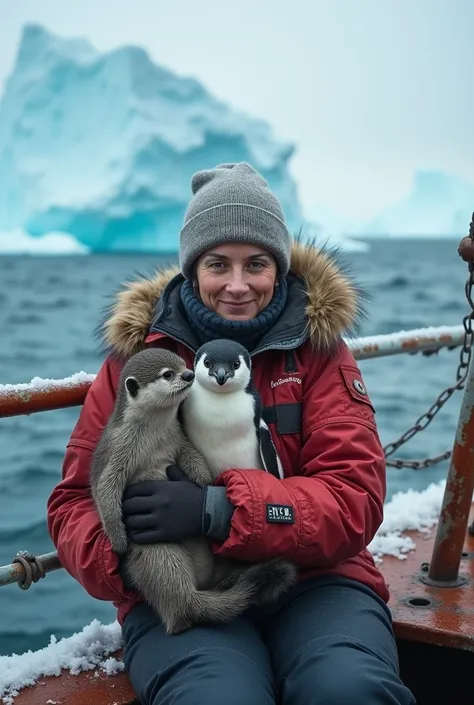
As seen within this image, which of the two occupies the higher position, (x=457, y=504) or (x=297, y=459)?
(x=297, y=459)

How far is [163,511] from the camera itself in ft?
6.81

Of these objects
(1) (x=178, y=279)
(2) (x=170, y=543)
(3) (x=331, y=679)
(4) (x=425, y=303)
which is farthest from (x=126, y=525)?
(4) (x=425, y=303)

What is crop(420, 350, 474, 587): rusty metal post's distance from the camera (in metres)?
2.80

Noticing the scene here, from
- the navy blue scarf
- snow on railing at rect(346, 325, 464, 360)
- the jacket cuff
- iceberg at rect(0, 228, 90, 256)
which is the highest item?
iceberg at rect(0, 228, 90, 256)

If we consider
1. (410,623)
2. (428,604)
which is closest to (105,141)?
(428,604)

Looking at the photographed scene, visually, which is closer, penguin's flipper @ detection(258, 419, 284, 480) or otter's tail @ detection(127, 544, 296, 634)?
otter's tail @ detection(127, 544, 296, 634)

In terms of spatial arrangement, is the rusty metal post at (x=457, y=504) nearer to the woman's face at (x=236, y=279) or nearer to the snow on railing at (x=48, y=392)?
the snow on railing at (x=48, y=392)

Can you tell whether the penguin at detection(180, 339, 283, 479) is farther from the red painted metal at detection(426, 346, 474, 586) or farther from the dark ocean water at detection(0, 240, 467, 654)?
the red painted metal at detection(426, 346, 474, 586)

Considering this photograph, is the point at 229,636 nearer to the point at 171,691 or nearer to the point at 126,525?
the point at 171,691

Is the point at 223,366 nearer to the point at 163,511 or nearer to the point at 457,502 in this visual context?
the point at 163,511

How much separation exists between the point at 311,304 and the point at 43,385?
819 millimetres

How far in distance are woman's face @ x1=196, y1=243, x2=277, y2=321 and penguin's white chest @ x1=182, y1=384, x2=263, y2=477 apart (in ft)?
0.99

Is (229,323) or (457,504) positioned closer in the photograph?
(229,323)

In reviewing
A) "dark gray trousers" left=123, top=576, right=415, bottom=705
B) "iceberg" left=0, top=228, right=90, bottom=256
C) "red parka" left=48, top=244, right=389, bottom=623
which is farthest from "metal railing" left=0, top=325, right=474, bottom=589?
"iceberg" left=0, top=228, right=90, bottom=256
